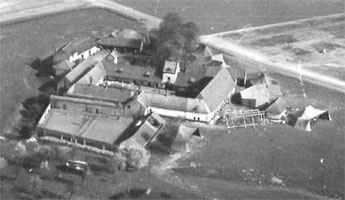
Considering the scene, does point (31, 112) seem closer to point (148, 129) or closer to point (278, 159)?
point (148, 129)

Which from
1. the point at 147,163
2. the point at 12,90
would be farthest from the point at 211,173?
the point at 12,90

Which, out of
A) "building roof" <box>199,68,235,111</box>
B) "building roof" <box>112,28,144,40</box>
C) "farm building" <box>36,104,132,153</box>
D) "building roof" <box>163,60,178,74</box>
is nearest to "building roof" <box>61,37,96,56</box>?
"building roof" <box>112,28,144,40</box>

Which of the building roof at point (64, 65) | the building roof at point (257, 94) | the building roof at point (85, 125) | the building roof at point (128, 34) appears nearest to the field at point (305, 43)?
the building roof at point (257, 94)

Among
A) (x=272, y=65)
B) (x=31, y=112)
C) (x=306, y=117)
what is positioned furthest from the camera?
(x=272, y=65)

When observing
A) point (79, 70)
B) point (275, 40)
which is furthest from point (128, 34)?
point (275, 40)

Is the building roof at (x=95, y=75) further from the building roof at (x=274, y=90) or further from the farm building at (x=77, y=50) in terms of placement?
the building roof at (x=274, y=90)

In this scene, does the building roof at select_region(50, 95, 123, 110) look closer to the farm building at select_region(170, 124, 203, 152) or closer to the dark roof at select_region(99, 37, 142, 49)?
the farm building at select_region(170, 124, 203, 152)

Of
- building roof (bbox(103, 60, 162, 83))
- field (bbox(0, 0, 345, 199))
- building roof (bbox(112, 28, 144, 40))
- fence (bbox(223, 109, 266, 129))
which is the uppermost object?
building roof (bbox(112, 28, 144, 40))
